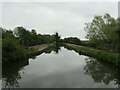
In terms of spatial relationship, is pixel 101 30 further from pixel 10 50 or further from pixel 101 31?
pixel 10 50

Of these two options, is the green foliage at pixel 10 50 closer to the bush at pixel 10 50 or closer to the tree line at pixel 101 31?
the bush at pixel 10 50

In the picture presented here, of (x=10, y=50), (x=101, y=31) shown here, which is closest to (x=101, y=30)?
(x=101, y=31)

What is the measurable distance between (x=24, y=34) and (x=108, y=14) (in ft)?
53.9

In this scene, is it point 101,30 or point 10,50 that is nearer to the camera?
point 10,50

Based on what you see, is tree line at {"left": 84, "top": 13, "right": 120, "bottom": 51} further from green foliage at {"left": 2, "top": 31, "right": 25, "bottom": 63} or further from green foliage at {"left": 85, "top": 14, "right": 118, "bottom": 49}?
green foliage at {"left": 2, "top": 31, "right": 25, "bottom": 63}

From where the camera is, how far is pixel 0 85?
41.2 feet

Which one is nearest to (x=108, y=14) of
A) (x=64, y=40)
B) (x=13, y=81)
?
(x=13, y=81)

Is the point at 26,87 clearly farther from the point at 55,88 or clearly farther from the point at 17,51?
the point at 17,51

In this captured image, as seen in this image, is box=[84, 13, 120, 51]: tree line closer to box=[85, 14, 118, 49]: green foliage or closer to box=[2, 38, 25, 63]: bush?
box=[85, 14, 118, 49]: green foliage

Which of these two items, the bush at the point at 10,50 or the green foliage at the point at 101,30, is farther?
the green foliage at the point at 101,30

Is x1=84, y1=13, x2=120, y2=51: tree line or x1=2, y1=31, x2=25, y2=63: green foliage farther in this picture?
x1=84, y1=13, x2=120, y2=51: tree line

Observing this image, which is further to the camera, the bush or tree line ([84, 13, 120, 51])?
tree line ([84, 13, 120, 51])

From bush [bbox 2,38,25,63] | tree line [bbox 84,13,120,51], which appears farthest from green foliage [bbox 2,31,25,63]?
tree line [bbox 84,13,120,51]

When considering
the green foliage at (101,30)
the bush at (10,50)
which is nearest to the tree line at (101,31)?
the green foliage at (101,30)
